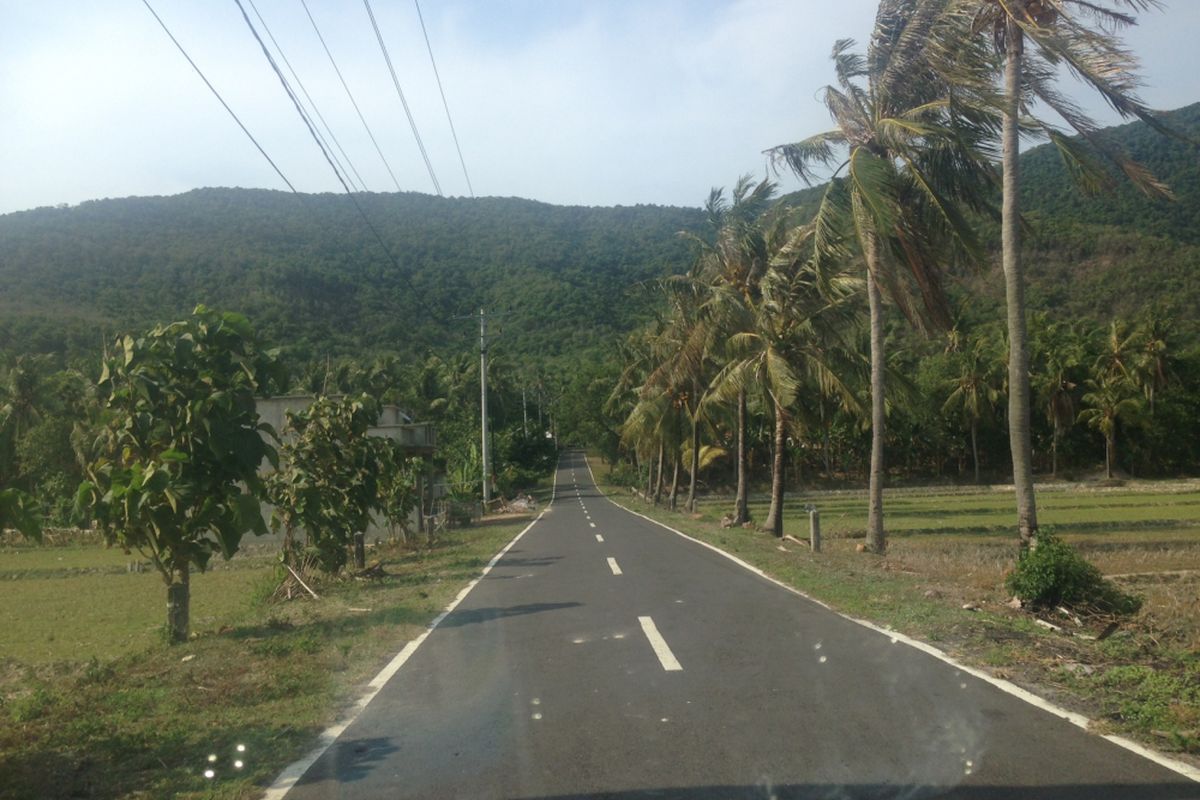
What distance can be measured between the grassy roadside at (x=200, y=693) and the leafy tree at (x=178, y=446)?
1.33m

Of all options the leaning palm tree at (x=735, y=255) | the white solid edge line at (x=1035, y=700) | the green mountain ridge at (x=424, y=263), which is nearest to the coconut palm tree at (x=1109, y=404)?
the green mountain ridge at (x=424, y=263)

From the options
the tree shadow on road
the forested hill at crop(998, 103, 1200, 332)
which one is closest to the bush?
the tree shadow on road

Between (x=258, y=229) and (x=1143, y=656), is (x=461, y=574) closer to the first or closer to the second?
(x=1143, y=656)

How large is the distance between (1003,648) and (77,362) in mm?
42427

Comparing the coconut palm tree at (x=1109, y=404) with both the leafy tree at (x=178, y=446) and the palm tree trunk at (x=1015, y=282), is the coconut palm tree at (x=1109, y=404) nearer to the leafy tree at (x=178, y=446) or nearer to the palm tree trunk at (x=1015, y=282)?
the palm tree trunk at (x=1015, y=282)

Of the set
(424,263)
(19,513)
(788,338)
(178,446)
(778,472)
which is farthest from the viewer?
(424,263)

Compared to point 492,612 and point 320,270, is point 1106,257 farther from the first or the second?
point 492,612

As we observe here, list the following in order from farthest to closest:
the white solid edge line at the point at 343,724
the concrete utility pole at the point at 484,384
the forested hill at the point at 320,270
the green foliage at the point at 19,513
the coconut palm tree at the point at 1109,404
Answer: the coconut palm tree at the point at 1109,404, the concrete utility pole at the point at 484,384, the forested hill at the point at 320,270, the green foliage at the point at 19,513, the white solid edge line at the point at 343,724

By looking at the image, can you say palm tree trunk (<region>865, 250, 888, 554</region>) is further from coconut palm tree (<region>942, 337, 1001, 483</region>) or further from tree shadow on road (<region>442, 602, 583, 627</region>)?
coconut palm tree (<region>942, 337, 1001, 483</region>)

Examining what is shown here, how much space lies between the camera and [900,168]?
1927cm

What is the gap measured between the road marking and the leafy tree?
15.0 feet

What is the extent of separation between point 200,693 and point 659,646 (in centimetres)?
423

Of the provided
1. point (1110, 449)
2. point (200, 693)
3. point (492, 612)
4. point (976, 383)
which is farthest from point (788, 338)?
point (1110, 449)

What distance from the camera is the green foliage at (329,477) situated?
16.9m
